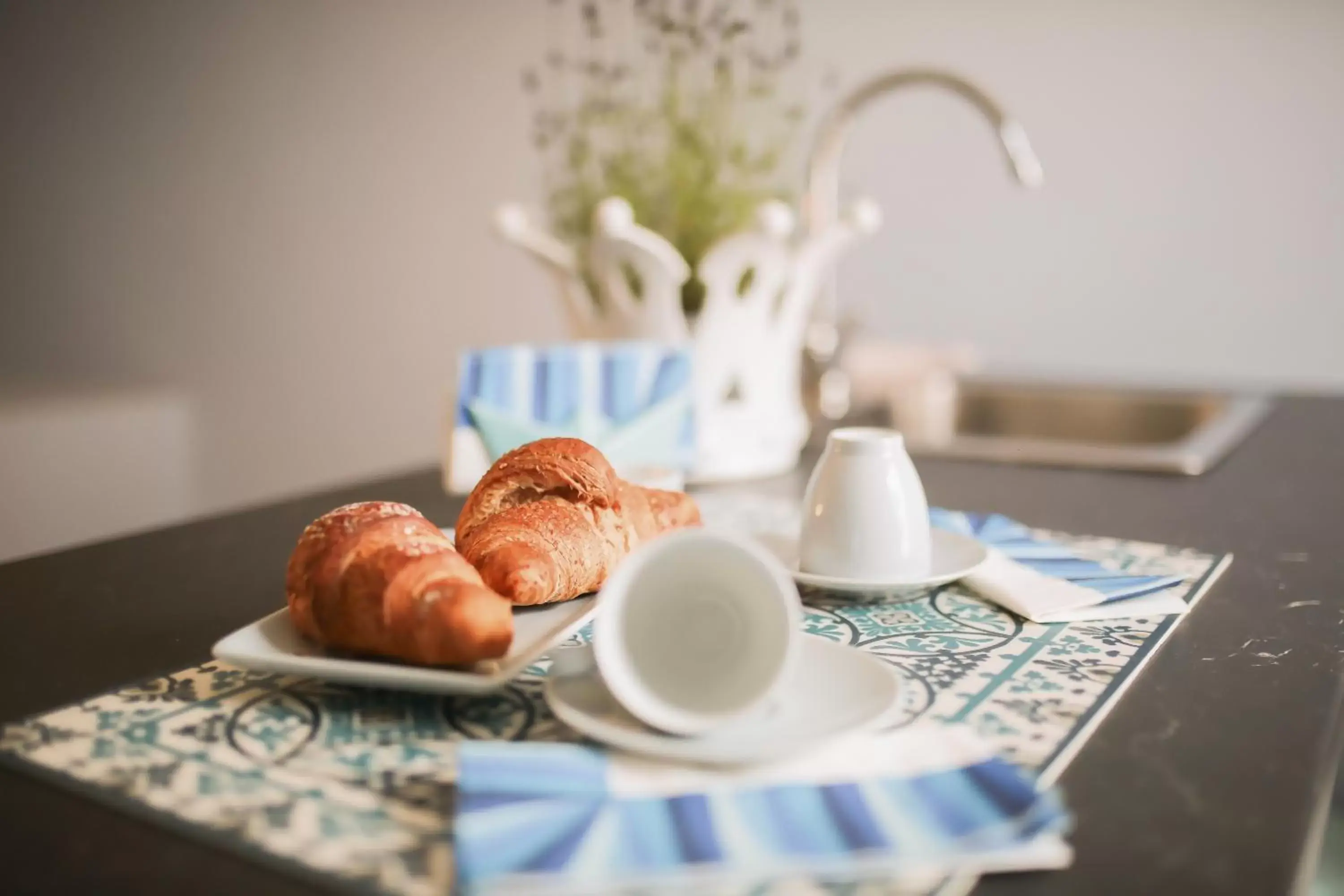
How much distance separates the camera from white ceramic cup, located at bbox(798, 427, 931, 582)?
0.76 meters

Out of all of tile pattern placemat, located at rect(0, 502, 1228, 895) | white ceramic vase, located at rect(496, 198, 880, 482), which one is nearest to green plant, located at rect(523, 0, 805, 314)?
white ceramic vase, located at rect(496, 198, 880, 482)

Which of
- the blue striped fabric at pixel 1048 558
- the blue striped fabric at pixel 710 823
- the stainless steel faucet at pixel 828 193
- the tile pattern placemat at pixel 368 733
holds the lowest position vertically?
the tile pattern placemat at pixel 368 733

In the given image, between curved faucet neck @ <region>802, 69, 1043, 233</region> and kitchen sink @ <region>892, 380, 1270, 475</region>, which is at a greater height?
curved faucet neck @ <region>802, 69, 1043, 233</region>

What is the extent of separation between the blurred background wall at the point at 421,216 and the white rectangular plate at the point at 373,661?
191cm

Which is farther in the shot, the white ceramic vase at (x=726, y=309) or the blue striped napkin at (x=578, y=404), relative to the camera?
the white ceramic vase at (x=726, y=309)

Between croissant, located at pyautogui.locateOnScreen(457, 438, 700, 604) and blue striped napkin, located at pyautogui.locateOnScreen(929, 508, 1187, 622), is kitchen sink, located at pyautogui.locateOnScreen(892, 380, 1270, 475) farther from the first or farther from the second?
croissant, located at pyautogui.locateOnScreen(457, 438, 700, 604)

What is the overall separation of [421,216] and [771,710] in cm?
284

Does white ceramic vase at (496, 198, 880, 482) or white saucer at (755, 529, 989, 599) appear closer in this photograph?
white saucer at (755, 529, 989, 599)

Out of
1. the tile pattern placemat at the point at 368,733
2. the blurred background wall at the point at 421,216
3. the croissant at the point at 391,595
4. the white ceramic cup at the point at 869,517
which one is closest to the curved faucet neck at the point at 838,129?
the white ceramic cup at the point at 869,517

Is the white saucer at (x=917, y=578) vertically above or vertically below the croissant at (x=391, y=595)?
below

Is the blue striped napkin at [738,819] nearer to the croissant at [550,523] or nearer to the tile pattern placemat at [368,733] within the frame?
the tile pattern placemat at [368,733]

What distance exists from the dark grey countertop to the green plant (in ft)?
1.06

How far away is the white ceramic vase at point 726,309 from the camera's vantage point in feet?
3.89

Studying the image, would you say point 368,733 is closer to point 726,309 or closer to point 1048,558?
point 1048,558
